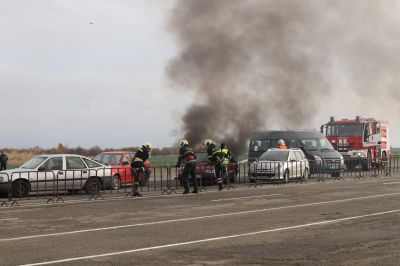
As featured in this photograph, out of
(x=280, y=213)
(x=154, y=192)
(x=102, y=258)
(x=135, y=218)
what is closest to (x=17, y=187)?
(x=154, y=192)

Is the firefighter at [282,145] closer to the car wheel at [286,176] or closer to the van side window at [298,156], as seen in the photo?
the van side window at [298,156]

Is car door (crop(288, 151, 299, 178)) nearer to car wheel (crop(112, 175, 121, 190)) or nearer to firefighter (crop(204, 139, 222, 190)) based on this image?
firefighter (crop(204, 139, 222, 190))

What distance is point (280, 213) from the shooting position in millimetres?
14461

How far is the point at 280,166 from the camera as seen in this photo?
25656 mm

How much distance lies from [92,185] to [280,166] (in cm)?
840

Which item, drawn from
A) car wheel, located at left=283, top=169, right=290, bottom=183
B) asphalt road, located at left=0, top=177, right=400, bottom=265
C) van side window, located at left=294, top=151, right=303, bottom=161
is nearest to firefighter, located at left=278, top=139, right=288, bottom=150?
van side window, located at left=294, top=151, right=303, bottom=161

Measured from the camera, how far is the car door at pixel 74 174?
803 inches

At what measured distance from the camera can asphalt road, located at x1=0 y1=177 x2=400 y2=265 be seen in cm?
867

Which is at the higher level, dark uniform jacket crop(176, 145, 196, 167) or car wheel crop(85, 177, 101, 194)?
dark uniform jacket crop(176, 145, 196, 167)

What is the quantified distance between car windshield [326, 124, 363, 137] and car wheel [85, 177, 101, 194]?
19.7 m

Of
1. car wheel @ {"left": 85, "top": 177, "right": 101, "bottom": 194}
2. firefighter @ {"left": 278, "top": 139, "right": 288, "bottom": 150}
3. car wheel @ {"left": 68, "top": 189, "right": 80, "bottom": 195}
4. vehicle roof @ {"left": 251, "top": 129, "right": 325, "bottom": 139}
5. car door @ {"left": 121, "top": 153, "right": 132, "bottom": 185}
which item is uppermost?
vehicle roof @ {"left": 251, "top": 129, "right": 325, "bottom": 139}

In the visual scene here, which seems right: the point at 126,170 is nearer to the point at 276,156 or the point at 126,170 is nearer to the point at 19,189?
the point at 19,189

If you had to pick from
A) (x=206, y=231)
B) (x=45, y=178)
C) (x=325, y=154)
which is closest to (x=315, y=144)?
(x=325, y=154)

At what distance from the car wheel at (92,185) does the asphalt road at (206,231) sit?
2.22 meters
